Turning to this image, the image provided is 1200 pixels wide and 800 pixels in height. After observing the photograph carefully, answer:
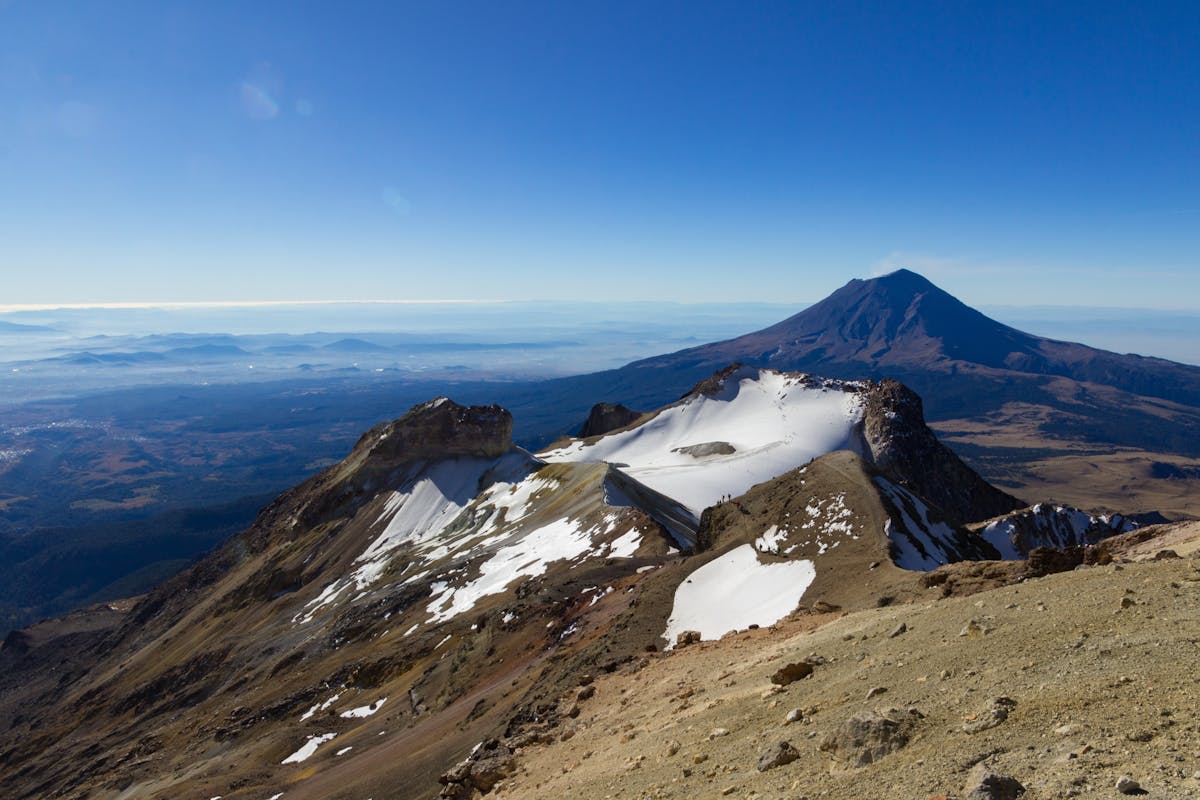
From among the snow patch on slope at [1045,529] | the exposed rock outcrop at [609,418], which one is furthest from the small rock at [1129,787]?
the exposed rock outcrop at [609,418]

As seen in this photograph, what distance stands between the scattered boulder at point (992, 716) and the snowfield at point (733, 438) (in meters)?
50.7

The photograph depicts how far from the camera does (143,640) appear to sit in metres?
78.2

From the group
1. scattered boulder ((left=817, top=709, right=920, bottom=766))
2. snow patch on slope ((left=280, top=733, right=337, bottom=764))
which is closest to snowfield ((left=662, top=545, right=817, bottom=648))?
scattered boulder ((left=817, top=709, right=920, bottom=766))

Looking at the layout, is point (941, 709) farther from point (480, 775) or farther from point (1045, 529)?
point (1045, 529)

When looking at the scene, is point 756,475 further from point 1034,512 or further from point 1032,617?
point 1032,617

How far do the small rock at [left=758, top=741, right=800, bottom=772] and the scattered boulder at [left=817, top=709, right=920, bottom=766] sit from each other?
41 cm

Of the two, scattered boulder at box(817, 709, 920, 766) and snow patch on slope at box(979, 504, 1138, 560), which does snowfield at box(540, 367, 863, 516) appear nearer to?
snow patch on slope at box(979, 504, 1138, 560)

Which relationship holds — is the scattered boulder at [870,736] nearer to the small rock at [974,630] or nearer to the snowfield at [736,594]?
the small rock at [974,630]

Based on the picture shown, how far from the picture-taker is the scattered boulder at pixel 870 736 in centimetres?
876

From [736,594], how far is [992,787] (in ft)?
62.5

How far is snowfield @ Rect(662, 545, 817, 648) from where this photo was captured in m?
23.2

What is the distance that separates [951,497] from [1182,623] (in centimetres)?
6606

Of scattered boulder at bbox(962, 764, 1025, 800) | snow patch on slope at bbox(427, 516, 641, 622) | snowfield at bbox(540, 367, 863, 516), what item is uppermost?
scattered boulder at bbox(962, 764, 1025, 800)

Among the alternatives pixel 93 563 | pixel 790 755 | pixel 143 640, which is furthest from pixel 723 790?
pixel 93 563
